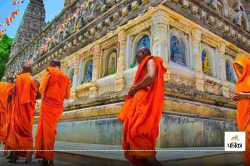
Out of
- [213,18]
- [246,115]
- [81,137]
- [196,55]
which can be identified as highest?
[213,18]

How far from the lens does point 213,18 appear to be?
7875 mm

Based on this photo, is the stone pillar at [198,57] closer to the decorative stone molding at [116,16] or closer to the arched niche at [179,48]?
the arched niche at [179,48]

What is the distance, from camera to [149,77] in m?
2.67

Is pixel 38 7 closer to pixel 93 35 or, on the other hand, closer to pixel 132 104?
pixel 93 35

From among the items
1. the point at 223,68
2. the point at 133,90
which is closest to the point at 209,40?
the point at 223,68

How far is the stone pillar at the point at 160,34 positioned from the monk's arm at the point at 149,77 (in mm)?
3285

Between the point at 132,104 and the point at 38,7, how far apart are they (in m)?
26.7

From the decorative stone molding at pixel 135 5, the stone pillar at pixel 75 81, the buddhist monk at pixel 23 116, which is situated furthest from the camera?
the stone pillar at pixel 75 81

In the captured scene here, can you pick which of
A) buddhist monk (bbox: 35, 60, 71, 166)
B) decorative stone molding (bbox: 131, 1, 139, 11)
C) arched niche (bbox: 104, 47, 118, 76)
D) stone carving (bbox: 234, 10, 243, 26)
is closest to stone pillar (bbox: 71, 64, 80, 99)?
arched niche (bbox: 104, 47, 118, 76)

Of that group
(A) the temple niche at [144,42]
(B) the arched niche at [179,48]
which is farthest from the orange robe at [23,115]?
(B) the arched niche at [179,48]

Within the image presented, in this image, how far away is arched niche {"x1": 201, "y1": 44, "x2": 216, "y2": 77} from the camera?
739 centimetres

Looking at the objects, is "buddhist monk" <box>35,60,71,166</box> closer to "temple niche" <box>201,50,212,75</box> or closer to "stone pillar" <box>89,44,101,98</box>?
"stone pillar" <box>89,44,101,98</box>

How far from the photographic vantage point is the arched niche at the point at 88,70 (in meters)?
8.99

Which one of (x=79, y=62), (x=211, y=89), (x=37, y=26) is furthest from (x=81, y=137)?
(x=37, y=26)
